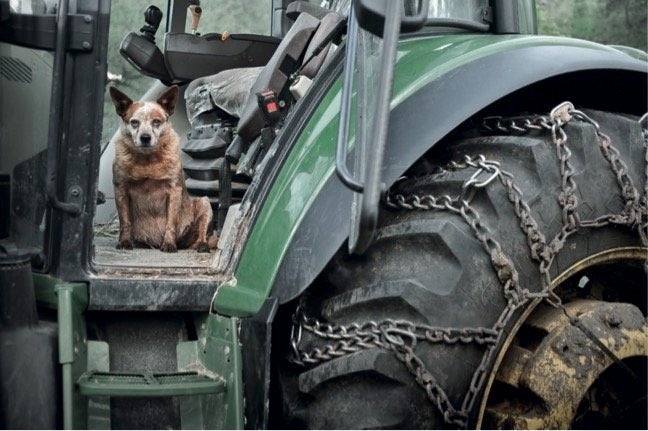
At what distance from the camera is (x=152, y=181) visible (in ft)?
12.9

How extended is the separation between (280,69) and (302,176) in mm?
917

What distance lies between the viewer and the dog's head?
390cm

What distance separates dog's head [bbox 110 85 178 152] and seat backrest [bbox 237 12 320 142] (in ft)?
2.09

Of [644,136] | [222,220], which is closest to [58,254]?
[222,220]

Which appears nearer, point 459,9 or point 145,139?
point 459,9

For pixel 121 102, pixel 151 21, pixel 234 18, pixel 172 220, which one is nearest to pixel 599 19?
pixel 234 18

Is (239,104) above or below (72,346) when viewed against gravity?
A: above

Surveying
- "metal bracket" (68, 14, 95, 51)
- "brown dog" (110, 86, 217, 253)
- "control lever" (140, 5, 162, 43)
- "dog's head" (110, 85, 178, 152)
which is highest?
"control lever" (140, 5, 162, 43)

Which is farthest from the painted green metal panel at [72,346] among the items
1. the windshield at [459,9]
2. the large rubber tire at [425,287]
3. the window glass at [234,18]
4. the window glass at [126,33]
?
the window glass at [234,18]

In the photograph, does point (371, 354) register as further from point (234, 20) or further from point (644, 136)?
point (234, 20)

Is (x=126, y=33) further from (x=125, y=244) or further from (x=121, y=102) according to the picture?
(x=125, y=244)

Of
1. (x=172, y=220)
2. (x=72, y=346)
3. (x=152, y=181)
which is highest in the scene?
(x=152, y=181)

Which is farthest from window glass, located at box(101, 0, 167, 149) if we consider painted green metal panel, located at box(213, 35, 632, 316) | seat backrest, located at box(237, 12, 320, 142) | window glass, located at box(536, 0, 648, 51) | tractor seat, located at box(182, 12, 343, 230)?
window glass, located at box(536, 0, 648, 51)

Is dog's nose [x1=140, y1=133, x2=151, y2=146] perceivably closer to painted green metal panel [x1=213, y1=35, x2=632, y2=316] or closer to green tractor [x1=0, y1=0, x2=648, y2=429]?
green tractor [x1=0, y1=0, x2=648, y2=429]
